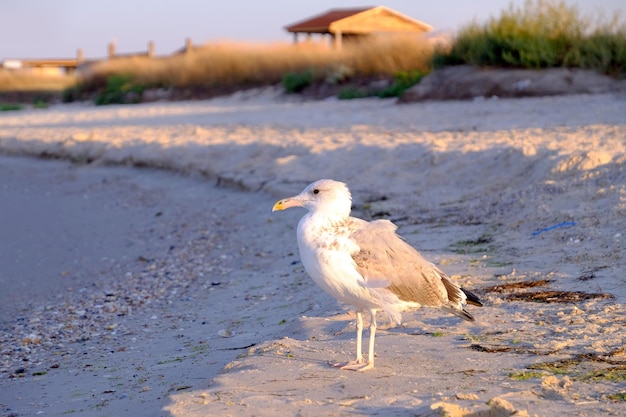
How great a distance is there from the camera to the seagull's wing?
15.5ft

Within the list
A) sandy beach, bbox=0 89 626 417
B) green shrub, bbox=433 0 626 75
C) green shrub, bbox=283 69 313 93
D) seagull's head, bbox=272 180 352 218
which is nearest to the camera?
sandy beach, bbox=0 89 626 417

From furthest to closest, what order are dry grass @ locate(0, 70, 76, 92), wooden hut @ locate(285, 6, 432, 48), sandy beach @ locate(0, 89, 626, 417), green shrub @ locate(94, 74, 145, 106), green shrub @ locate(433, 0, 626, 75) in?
dry grass @ locate(0, 70, 76, 92) → wooden hut @ locate(285, 6, 432, 48) → green shrub @ locate(94, 74, 145, 106) → green shrub @ locate(433, 0, 626, 75) → sandy beach @ locate(0, 89, 626, 417)

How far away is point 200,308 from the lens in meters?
7.48

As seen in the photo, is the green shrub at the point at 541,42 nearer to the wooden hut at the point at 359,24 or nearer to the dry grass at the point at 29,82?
the wooden hut at the point at 359,24

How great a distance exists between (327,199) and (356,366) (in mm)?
891

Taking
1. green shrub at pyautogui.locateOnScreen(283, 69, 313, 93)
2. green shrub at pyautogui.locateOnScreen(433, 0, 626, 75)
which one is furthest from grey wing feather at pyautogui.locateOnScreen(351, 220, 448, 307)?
green shrub at pyautogui.locateOnScreen(283, 69, 313, 93)

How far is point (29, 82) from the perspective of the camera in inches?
1711

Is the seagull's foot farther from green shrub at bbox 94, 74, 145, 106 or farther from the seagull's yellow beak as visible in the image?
green shrub at bbox 94, 74, 145, 106

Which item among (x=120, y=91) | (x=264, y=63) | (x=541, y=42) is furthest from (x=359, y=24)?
(x=541, y=42)

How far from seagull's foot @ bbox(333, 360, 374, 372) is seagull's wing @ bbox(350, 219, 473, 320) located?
39cm

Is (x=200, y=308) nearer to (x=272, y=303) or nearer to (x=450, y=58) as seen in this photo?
(x=272, y=303)

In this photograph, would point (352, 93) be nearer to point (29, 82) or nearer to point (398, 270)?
point (398, 270)

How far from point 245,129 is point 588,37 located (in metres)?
7.09

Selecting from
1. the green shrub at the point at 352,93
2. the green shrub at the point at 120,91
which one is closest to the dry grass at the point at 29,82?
the green shrub at the point at 120,91
